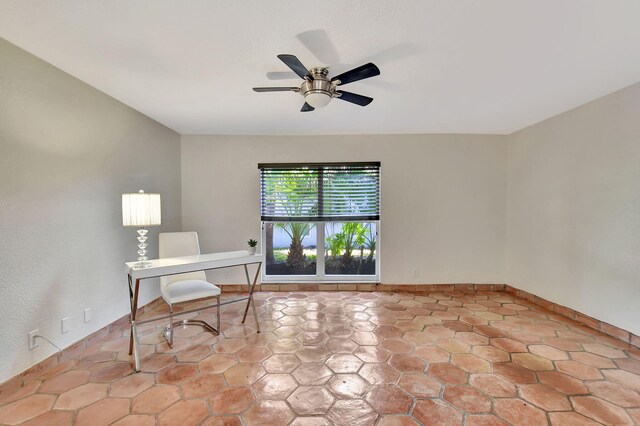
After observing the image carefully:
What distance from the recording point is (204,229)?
4020 millimetres

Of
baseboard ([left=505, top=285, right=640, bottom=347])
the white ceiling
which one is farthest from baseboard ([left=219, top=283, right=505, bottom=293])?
the white ceiling

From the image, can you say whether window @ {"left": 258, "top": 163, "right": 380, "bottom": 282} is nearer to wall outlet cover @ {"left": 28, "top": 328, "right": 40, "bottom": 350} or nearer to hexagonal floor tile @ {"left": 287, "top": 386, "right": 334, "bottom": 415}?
hexagonal floor tile @ {"left": 287, "top": 386, "right": 334, "bottom": 415}

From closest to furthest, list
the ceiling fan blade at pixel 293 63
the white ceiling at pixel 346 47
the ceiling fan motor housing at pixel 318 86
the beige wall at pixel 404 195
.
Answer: the white ceiling at pixel 346 47, the ceiling fan blade at pixel 293 63, the ceiling fan motor housing at pixel 318 86, the beige wall at pixel 404 195

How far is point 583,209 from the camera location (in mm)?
2912

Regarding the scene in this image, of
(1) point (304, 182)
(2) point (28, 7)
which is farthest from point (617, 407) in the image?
(2) point (28, 7)

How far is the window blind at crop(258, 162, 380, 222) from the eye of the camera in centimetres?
402

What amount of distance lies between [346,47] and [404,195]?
2.58 m

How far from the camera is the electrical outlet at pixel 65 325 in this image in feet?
7.28

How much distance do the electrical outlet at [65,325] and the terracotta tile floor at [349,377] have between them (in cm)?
24

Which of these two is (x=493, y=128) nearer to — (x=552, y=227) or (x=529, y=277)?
(x=552, y=227)

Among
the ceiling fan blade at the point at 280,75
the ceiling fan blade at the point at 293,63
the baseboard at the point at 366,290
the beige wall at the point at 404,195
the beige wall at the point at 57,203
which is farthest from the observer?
the beige wall at the point at 404,195

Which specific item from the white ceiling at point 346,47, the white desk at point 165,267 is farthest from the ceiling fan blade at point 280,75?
the white desk at point 165,267

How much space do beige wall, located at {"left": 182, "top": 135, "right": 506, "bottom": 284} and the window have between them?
6.1 inches

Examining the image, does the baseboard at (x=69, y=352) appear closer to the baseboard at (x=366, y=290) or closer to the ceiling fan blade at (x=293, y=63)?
the baseboard at (x=366, y=290)
